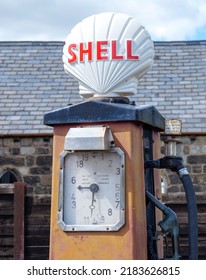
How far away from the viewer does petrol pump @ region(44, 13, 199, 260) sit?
15.2 feet

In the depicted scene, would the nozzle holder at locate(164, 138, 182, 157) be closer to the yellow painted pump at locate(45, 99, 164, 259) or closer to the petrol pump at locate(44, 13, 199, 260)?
the petrol pump at locate(44, 13, 199, 260)

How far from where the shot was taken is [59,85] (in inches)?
535

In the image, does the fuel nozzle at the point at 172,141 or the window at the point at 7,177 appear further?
the window at the point at 7,177

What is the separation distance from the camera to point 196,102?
12.9 meters

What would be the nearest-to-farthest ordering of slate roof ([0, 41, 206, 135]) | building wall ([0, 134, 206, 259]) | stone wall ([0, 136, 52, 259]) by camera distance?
building wall ([0, 134, 206, 259]) < stone wall ([0, 136, 52, 259]) < slate roof ([0, 41, 206, 135])

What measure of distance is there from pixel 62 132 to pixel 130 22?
85cm

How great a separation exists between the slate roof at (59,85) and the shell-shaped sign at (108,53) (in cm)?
705

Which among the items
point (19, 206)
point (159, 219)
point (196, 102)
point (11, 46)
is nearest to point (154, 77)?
point (196, 102)

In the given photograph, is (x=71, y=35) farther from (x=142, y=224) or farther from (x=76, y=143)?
(x=142, y=224)

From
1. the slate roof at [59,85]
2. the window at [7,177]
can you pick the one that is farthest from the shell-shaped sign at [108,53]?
the window at [7,177]

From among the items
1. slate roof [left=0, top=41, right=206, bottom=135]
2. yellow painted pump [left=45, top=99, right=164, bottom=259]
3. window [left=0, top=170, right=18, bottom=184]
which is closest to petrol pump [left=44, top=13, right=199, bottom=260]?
yellow painted pump [left=45, top=99, right=164, bottom=259]

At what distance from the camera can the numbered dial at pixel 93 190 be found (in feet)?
15.3

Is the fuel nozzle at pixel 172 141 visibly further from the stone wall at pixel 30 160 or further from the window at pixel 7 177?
the window at pixel 7 177

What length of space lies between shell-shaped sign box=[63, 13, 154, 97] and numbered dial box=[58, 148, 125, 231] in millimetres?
499
